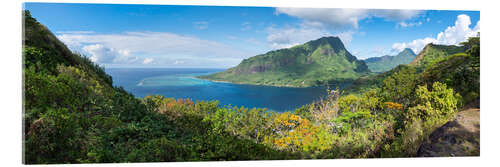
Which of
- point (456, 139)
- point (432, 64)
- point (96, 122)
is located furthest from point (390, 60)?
point (96, 122)

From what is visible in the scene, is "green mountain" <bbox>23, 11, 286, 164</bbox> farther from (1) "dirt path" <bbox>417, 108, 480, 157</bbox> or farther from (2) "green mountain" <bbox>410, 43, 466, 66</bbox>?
(2) "green mountain" <bbox>410, 43, 466, 66</bbox>

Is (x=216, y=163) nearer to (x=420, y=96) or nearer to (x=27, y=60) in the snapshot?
(x=27, y=60)

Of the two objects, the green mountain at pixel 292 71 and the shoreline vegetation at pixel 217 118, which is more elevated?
the green mountain at pixel 292 71

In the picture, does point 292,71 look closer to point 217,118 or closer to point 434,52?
point 434,52

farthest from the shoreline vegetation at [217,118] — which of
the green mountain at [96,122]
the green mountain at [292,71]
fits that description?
the green mountain at [292,71]

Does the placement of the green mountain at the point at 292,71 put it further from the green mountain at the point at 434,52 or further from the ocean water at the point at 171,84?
the green mountain at the point at 434,52
